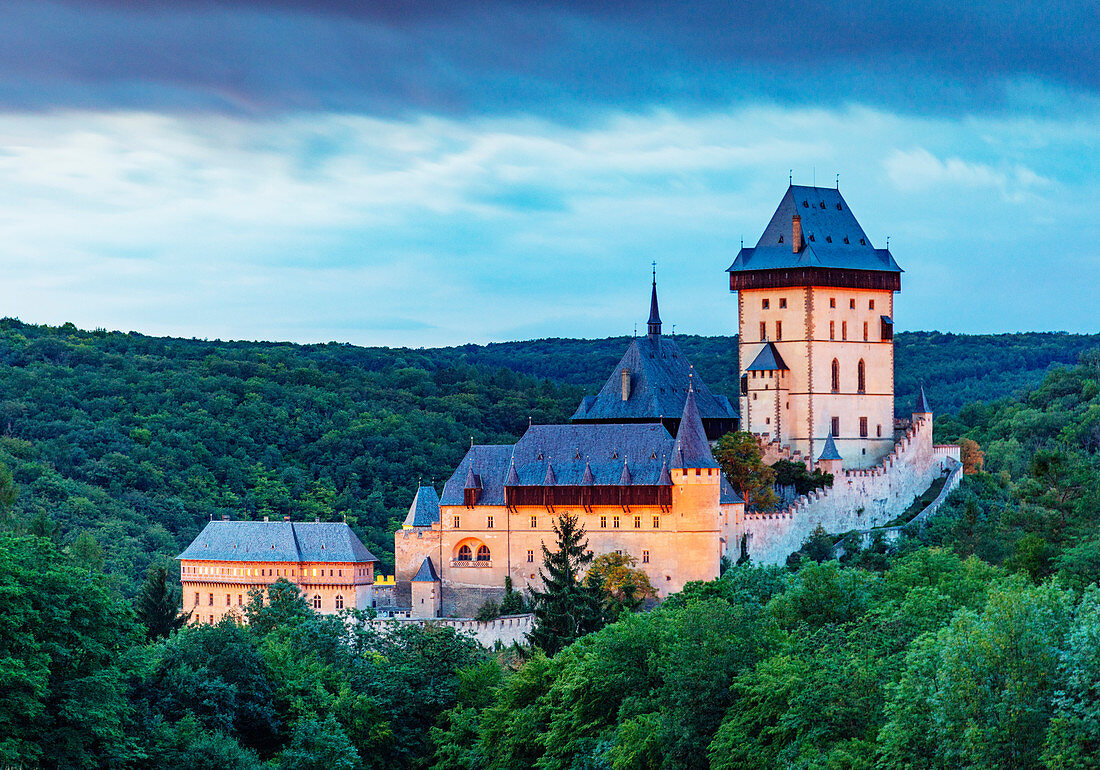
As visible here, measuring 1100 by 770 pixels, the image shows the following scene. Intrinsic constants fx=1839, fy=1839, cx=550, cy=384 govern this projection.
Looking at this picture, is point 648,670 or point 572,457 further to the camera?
point 572,457

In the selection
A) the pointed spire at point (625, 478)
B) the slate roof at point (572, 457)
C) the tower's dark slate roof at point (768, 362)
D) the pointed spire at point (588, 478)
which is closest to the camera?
the pointed spire at point (625, 478)

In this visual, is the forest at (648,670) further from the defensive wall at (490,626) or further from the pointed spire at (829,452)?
the pointed spire at (829,452)

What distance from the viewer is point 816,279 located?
80125 millimetres

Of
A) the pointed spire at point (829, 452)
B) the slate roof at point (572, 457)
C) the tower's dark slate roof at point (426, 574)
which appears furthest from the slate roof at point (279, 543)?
the pointed spire at point (829, 452)

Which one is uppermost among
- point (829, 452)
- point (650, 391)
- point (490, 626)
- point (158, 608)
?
point (650, 391)

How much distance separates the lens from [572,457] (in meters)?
73.6

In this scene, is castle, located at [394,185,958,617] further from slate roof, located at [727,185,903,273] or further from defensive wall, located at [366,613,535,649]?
defensive wall, located at [366,613,535,649]

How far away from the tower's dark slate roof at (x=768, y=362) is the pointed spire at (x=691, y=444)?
920cm

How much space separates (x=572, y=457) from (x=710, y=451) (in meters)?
5.75

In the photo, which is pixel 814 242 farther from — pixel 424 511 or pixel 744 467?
pixel 424 511

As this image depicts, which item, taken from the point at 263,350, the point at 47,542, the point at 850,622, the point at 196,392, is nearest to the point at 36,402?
the point at 196,392

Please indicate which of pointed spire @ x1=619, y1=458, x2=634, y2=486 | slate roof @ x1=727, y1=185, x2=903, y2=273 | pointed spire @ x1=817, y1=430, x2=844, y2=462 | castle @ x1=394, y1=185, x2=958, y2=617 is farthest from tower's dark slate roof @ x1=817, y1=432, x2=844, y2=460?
pointed spire @ x1=619, y1=458, x2=634, y2=486

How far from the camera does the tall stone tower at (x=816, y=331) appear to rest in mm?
80375

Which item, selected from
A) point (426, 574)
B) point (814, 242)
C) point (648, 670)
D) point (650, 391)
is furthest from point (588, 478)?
point (648, 670)
